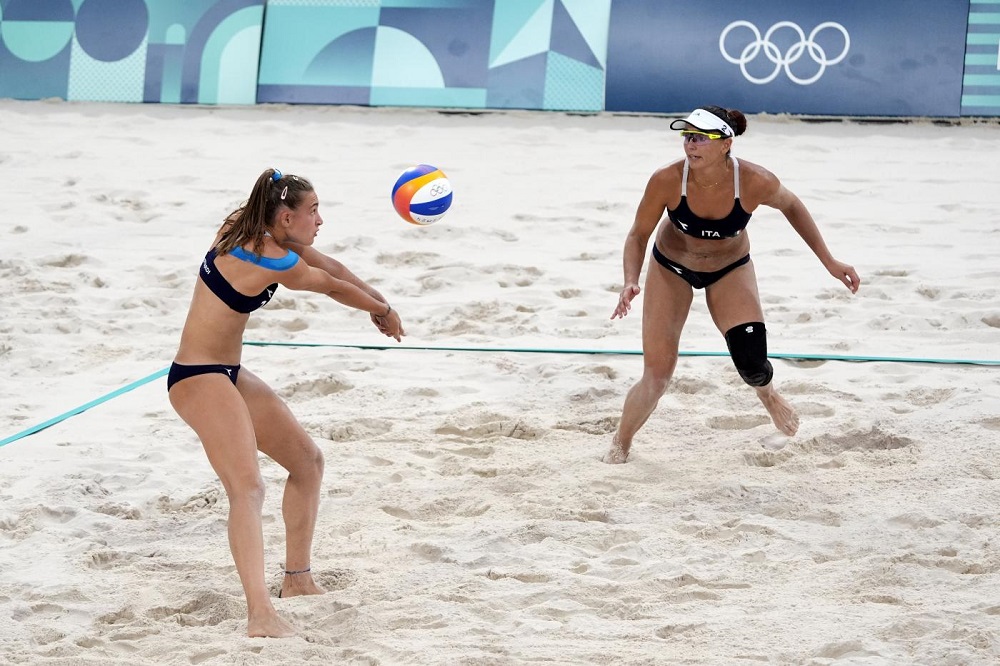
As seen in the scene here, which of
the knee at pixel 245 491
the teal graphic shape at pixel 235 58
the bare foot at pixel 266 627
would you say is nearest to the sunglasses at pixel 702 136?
the knee at pixel 245 491

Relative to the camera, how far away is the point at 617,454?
540cm

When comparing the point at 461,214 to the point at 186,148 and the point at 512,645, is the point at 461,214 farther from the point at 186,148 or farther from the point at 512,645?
the point at 512,645

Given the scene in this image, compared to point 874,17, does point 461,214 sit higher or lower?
lower

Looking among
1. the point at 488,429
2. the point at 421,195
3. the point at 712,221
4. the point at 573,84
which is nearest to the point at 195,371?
the point at 421,195

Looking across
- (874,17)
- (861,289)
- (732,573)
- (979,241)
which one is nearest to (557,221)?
(861,289)

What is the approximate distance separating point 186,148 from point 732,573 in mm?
7291

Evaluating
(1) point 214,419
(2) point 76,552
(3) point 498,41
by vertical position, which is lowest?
(2) point 76,552

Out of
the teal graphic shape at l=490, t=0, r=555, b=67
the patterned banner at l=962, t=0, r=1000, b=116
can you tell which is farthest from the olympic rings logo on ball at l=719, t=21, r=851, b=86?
the teal graphic shape at l=490, t=0, r=555, b=67

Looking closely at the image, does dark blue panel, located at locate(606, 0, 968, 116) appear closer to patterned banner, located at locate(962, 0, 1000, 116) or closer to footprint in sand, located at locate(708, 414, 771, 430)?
patterned banner, located at locate(962, 0, 1000, 116)

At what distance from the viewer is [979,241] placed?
26.7 feet

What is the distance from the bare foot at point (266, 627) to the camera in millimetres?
3736

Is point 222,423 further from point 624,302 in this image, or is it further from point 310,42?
point 310,42

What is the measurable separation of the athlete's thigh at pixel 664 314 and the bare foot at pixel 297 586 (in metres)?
1.87

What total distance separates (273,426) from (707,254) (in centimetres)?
212
